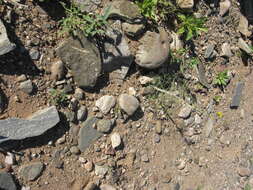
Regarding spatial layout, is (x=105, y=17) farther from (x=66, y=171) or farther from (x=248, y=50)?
(x=248, y=50)

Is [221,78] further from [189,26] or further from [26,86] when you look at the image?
[26,86]

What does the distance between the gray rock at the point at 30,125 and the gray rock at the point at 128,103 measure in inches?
30.4

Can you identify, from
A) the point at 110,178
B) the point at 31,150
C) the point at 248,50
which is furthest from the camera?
the point at 248,50

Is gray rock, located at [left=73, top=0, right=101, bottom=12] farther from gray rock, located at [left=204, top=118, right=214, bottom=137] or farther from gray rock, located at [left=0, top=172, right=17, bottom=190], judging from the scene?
gray rock, located at [left=204, top=118, right=214, bottom=137]

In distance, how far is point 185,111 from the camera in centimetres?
402

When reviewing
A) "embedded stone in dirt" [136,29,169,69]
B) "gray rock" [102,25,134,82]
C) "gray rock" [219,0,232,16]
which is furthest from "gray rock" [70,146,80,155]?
"gray rock" [219,0,232,16]

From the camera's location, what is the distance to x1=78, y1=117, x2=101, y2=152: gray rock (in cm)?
338

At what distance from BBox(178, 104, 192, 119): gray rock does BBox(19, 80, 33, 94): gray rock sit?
1.95 metres

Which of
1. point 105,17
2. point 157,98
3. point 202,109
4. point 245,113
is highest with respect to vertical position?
point 105,17

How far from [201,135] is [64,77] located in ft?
6.97

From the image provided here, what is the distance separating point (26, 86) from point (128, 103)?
45.3 inches

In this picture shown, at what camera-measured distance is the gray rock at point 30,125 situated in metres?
2.92

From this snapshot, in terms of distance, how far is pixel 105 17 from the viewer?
3191 millimetres

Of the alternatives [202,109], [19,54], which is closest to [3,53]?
[19,54]
